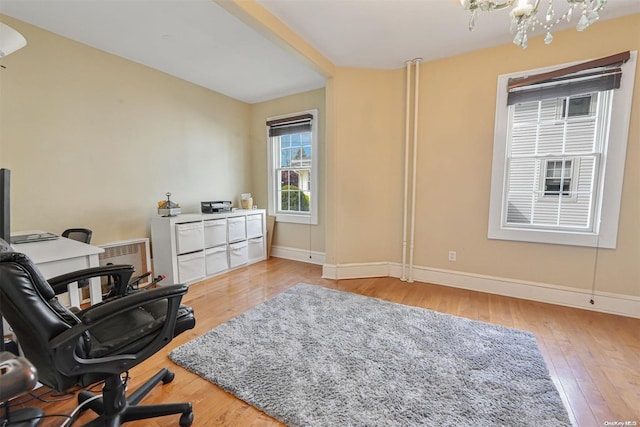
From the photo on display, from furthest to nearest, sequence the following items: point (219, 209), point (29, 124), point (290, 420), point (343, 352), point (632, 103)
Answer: point (219, 209) → point (29, 124) → point (632, 103) → point (343, 352) → point (290, 420)

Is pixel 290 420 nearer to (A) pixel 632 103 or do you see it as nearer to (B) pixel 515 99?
(B) pixel 515 99

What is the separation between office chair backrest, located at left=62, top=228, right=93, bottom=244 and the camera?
7.88 ft

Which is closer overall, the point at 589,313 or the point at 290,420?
the point at 290,420

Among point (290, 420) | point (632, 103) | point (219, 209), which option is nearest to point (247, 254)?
point (219, 209)

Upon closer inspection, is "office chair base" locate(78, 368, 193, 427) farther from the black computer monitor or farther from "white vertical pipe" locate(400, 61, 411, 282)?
"white vertical pipe" locate(400, 61, 411, 282)

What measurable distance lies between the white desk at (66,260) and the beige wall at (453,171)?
7.59ft

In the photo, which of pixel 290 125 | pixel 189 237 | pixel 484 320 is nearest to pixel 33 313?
pixel 189 237

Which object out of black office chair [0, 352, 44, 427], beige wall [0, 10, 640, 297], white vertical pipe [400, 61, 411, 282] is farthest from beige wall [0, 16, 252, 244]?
black office chair [0, 352, 44, 427]

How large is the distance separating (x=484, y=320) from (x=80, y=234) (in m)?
3.71

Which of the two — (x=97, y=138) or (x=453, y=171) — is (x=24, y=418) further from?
(x=453, y=171)

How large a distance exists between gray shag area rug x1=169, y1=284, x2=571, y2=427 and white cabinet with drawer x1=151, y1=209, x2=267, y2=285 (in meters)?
1.18

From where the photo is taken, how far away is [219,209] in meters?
3.69

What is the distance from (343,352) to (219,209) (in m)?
2.57

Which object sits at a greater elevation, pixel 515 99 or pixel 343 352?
pixel 515 99
